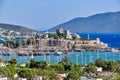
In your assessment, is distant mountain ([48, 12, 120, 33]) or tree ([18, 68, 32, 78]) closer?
tree ([18, 68, 32, 78])

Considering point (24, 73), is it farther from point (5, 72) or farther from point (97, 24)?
point (97, 24)

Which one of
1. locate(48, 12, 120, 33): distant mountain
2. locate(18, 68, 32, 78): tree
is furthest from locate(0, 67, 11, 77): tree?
locate(48, 12, 120, 33): distant mountain

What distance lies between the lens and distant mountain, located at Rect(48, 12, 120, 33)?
145 feet

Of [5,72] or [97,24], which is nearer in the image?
[5,72]

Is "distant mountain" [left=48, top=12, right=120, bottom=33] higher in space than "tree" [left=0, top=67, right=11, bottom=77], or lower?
higher

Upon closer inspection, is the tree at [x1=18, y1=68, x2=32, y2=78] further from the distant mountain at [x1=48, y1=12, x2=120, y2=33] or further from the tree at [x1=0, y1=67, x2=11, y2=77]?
the distant mountain at [x1=48, y1=12, x2=120, y2=33]

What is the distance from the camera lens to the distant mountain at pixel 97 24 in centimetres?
4419

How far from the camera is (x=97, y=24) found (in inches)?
1921

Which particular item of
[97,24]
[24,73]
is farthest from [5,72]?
[97,24]

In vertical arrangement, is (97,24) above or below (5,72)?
above

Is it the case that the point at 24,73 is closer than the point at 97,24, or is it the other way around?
the point at 24,73

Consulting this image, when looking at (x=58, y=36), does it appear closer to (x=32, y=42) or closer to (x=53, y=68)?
(x=32, y=42)

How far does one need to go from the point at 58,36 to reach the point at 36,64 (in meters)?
13.5

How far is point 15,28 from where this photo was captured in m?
35.4
